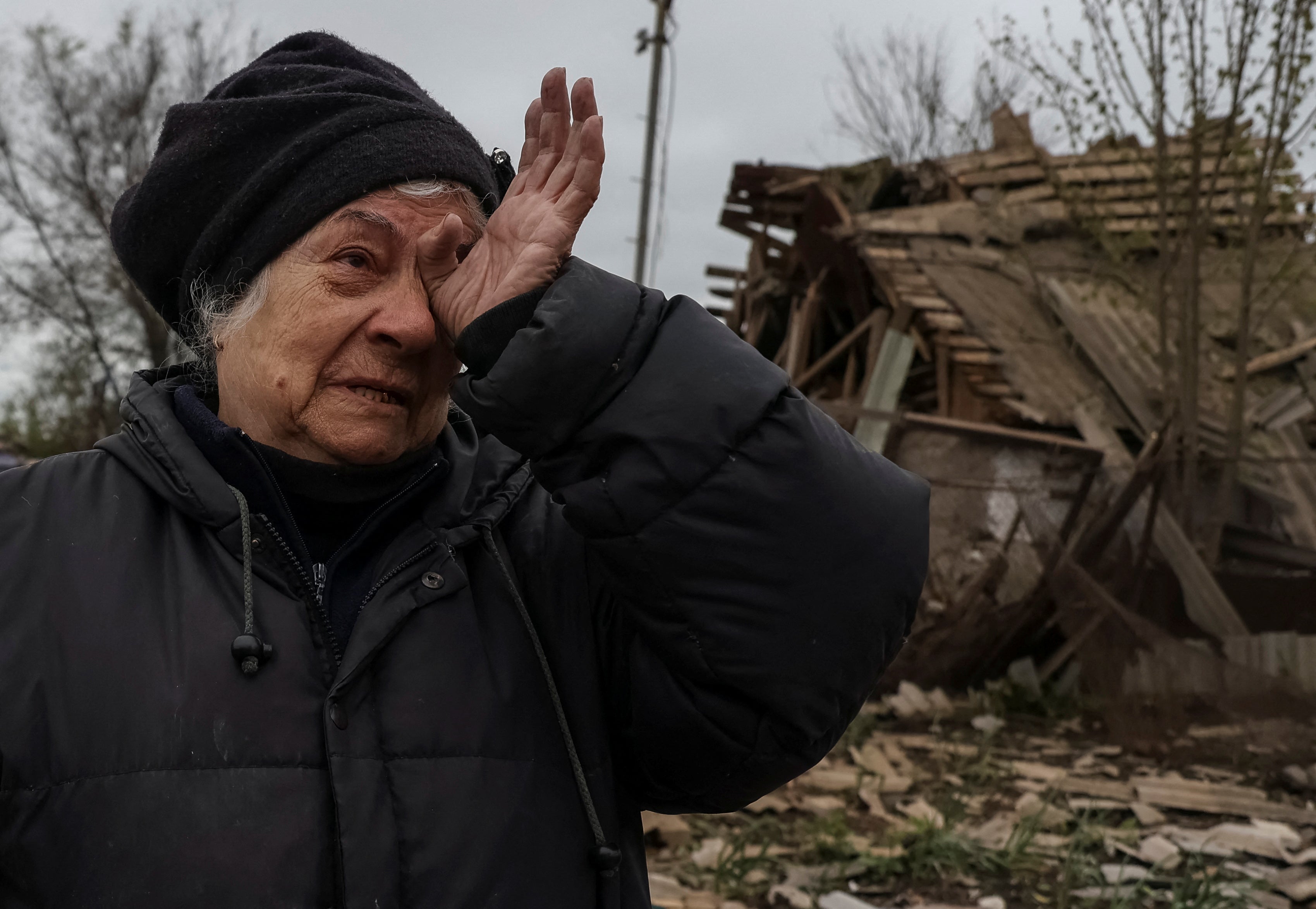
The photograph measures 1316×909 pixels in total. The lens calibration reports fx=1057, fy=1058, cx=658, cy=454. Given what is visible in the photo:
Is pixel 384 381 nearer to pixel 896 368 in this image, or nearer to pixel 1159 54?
pixel 1159 54

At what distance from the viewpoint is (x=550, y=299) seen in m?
1.47

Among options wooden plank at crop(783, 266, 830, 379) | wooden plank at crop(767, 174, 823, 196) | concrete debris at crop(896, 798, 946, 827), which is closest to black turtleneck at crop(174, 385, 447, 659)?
concrete debris at crop(896, 798, 946, 827)

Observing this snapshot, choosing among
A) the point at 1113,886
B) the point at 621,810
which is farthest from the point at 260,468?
the point at 1113,886

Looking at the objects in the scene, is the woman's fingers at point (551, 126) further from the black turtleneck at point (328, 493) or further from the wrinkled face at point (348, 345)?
the black turtleneck at point (328, 493)

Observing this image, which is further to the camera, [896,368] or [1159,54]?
[896,368]

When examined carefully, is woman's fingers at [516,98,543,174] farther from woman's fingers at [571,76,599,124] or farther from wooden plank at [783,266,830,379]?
wooden plank at [783,266,830,379]

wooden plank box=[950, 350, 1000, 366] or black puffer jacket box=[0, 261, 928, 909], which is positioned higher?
wooden plank box=[950, 350, 1000, 366]

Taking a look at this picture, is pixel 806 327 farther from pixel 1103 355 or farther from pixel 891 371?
pixel 1103 355

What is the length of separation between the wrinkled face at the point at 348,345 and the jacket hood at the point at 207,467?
10cm

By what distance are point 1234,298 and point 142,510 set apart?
959 cm

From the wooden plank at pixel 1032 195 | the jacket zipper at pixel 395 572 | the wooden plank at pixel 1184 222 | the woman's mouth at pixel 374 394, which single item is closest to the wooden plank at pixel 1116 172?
the wooden plank at pixel 1184 222

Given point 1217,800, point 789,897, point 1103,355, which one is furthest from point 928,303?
point 789,897

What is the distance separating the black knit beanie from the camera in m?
1.65

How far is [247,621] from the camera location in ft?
4.57
